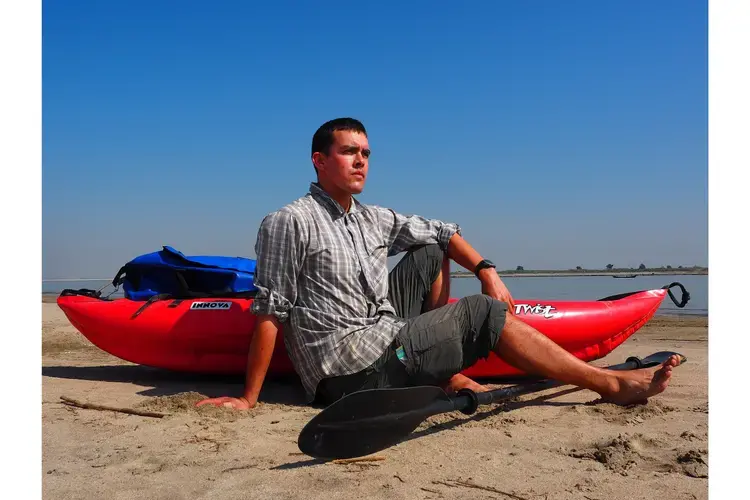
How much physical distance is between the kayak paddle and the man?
280 millimetres

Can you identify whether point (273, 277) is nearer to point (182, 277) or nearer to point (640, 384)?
point (182, 277)

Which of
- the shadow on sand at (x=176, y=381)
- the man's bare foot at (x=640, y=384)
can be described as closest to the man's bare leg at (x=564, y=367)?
the man's bare foot at (x=640, y=384)

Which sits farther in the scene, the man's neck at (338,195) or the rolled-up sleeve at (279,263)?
the man's neck at (338,195)

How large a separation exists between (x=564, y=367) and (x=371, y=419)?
36.9 inches

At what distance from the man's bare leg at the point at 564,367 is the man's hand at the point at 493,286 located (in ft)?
0.96

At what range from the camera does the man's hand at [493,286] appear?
3.00 meters

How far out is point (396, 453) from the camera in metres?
2.20

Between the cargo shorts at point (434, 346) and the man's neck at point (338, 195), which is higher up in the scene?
the man's neck at point (338, 195)

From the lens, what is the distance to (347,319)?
8.87 feet

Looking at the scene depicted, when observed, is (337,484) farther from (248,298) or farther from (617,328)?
(617,328)
